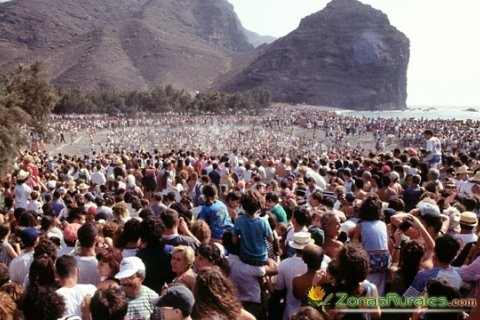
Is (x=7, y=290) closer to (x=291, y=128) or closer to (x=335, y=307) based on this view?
(x=335, y=307)

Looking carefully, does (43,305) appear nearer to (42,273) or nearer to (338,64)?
(42,273)

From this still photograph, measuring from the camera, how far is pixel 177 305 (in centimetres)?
382

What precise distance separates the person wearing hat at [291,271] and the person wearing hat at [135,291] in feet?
4.54

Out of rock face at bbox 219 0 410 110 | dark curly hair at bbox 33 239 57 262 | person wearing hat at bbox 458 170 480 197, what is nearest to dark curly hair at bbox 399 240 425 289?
dark curly hair at bbox 33 239 57 262

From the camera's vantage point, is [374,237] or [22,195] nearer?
[374,237]

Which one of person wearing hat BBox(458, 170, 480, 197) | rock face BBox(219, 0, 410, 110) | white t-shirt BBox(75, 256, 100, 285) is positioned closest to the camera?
white t-shirt BBox(75, 256, 100, 285)

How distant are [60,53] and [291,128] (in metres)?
148

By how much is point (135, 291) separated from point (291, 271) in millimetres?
1584

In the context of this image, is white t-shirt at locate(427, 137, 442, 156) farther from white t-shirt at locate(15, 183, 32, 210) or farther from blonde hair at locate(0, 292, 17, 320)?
blonde hair at locate(0, 292, 17, 320)

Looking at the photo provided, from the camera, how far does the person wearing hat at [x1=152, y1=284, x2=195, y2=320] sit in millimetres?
3820

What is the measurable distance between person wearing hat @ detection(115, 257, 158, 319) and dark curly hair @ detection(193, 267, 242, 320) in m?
0.85

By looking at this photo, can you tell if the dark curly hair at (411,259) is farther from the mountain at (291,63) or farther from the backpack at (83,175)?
the mountain at (291,63)

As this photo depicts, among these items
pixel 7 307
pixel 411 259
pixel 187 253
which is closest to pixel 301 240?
pixel 411 259

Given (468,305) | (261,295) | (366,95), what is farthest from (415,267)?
(366,95)
